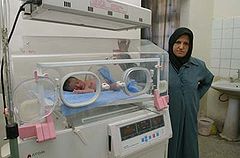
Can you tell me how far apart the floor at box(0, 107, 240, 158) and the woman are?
1053mm

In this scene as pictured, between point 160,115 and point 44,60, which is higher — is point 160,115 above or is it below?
below

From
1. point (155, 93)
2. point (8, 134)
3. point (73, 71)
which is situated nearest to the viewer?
point (8, 134)

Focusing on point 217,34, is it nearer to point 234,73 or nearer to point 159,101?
point 234,73

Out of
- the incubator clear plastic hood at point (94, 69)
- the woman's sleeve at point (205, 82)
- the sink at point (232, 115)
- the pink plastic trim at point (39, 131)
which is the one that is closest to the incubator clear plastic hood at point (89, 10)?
the incubator clear plastic hood at point (94, 69)

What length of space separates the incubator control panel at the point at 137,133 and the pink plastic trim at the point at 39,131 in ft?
0.72

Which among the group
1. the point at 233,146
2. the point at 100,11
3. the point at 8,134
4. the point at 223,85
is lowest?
the point at 233,146

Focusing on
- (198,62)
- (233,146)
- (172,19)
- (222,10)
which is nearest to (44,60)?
(198,62)

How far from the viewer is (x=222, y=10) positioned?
309 centimetres

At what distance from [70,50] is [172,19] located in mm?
2321

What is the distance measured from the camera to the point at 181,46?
1685 millimetres

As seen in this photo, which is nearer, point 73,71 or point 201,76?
point 73,71

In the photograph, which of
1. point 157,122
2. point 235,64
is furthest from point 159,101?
point 235,64

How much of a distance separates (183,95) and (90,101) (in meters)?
0.98

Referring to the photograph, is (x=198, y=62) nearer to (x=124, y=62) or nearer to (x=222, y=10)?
(x=124, y=62)
